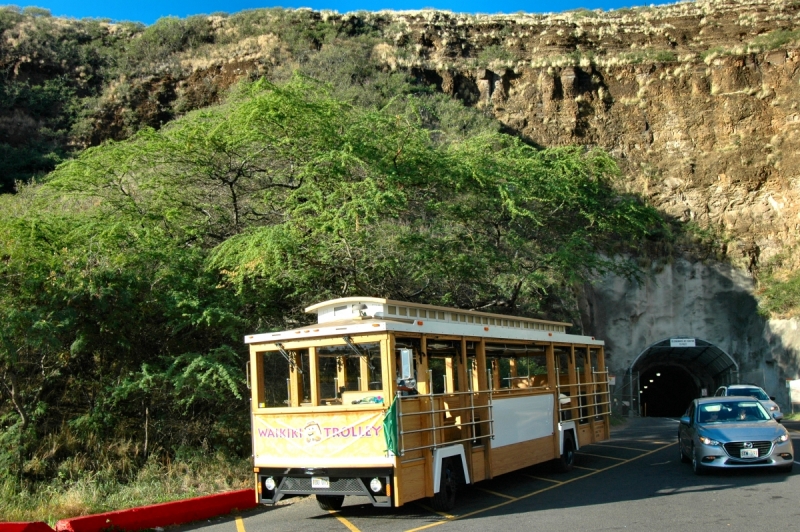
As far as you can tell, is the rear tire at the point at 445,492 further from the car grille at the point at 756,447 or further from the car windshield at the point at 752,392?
the car windshield at the point at 752,392

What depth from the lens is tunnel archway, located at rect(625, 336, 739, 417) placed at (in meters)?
36.8

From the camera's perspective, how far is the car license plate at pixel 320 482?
999cm

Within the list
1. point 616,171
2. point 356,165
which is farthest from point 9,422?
point 616,171

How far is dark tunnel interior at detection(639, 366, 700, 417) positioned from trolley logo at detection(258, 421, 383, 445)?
3741cm

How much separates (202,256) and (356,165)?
4.13 metres

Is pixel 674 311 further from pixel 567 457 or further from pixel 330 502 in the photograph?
pixel 330 502

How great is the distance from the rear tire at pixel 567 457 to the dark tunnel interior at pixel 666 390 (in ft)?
102

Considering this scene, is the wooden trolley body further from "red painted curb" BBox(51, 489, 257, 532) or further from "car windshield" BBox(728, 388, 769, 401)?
"car windshield" BBox(728, 388, 769, 401)

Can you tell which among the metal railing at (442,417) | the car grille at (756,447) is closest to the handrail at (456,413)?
the metal railing at (442,417)

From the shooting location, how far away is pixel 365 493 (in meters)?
9.72

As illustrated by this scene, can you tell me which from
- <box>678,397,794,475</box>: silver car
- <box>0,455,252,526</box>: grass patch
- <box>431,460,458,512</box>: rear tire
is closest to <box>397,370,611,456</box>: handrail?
<box>431,460,458,512</box>: rear tire

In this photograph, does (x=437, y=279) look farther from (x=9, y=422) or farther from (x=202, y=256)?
(x=9, y=422)

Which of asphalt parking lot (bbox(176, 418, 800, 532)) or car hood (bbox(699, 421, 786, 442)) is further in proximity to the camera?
car hood (bbox(699, 421, 786, 442))

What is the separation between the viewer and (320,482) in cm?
1004
